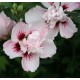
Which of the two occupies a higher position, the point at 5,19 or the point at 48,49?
the point at 5,19

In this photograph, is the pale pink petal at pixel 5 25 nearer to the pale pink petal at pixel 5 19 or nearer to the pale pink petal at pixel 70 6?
the pale pink petal at pixel 5 19

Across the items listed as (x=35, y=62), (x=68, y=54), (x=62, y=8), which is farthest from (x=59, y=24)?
(x=68, y=54)

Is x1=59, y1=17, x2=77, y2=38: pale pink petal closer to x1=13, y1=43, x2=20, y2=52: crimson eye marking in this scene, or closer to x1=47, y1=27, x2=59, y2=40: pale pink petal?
x1=47, y1=27, x2=59, y2=40: pale pink petal

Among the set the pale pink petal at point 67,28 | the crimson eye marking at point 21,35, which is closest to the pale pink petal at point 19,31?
the crimson eye marking at point 21,35

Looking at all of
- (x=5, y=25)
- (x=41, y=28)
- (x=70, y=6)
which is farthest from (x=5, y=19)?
(x=70, y=6)

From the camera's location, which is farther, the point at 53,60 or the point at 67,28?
the point at 53,60

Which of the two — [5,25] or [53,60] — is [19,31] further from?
[53,60]

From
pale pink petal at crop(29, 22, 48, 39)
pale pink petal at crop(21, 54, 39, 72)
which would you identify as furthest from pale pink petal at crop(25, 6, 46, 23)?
pale pink petal at crop(21, 54, 39, 72)
